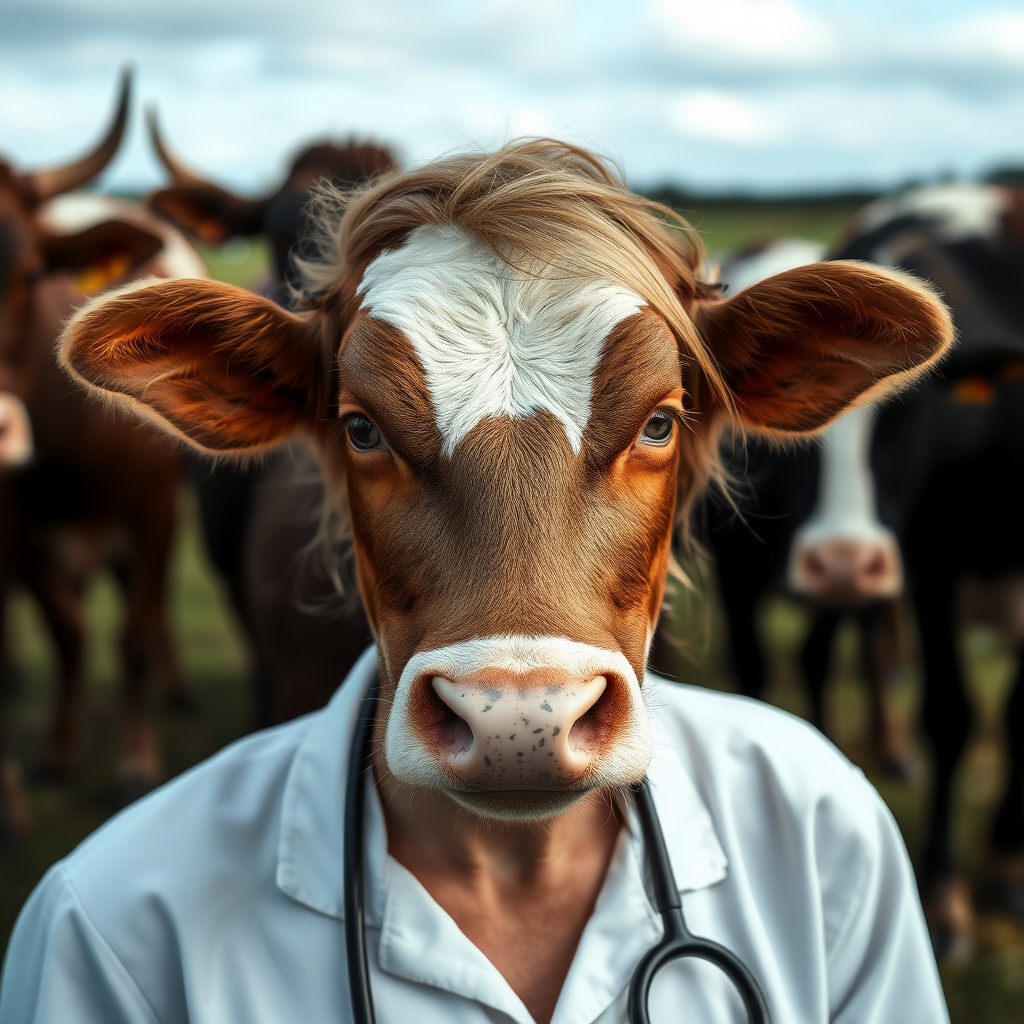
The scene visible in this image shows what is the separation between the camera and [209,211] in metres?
4.95

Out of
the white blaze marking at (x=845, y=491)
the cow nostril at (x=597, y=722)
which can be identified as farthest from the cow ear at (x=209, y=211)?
the cow nostril at (x=597, y=722)

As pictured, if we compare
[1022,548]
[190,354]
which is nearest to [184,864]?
Answer: [190,354]

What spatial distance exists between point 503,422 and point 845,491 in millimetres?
2579

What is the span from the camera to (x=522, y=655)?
136cm

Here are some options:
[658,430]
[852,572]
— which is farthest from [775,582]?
[658,430]

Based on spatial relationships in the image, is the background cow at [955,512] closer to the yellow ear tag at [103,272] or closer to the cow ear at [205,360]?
the cow ear at [205,360]

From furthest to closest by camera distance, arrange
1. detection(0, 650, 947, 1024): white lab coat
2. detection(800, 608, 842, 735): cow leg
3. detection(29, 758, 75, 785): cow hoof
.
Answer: detection(29, 758, 75, 785): cow hoof
detection(800, 608, 842, 735): cow leg
detection(0, 650, 947, 1024): white lab coat

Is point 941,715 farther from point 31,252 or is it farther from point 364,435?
point 31,252

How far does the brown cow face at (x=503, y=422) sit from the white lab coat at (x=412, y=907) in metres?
0.28

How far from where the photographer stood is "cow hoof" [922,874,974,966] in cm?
389

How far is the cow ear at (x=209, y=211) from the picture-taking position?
4.79 meters

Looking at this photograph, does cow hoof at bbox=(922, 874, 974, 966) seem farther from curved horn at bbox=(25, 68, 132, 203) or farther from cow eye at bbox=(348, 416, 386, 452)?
curved horn at bbox=(25, 68, 132, 203)

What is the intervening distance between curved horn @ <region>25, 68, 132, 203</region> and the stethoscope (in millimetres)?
4241

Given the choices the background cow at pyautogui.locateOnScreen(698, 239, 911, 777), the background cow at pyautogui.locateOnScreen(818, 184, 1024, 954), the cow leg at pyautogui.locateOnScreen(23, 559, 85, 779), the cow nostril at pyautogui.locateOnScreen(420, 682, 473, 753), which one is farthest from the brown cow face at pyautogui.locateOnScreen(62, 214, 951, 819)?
the cow leg at pyautogui.locateOnScreen(23, 559, 85, 779)
